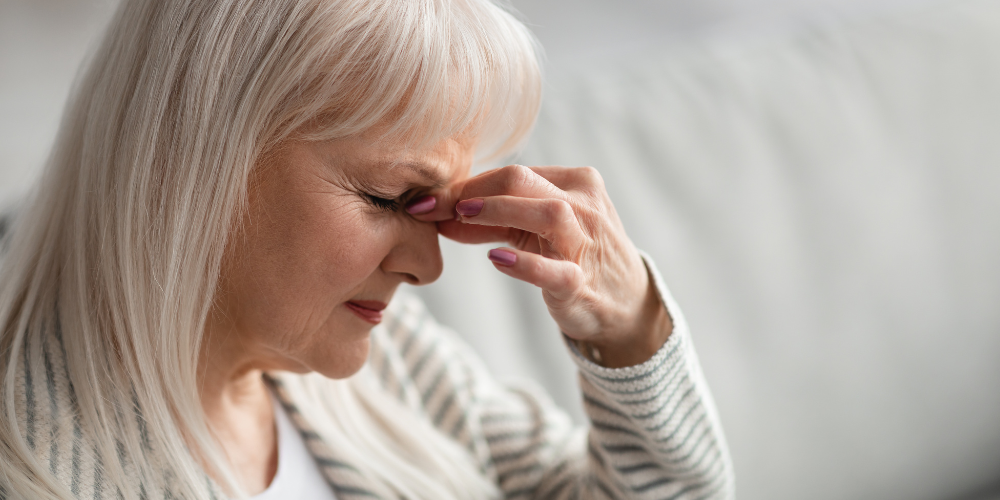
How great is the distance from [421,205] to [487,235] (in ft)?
0.42

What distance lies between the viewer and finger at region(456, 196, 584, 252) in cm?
64

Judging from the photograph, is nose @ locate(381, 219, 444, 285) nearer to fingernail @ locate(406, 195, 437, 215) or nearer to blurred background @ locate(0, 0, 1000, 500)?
fingernail @ locate(406, 195, 437, 215)

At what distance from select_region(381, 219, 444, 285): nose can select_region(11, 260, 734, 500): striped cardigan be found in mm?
197

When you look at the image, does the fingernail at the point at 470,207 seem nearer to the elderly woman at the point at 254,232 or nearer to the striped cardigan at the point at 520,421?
the elderly woman at the point at 254,232

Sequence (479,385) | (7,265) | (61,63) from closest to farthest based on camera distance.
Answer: (7,265), (479,385), (61,63)

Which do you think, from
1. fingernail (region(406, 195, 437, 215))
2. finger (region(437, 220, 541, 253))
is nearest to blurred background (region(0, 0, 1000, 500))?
finger (region(437, 220, 541, 253))

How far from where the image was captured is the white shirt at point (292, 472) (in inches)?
30.9

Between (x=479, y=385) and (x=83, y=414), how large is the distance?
1.88 feet

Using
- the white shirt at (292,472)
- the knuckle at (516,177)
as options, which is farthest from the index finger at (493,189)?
the white shirt at (292,472)

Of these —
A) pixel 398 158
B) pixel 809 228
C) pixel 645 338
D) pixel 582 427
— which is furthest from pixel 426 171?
pixel 809 228

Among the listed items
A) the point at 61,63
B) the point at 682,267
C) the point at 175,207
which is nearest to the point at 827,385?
the point at 682,267

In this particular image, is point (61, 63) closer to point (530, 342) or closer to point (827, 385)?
point (530, 342)

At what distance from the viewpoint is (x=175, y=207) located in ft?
2.02

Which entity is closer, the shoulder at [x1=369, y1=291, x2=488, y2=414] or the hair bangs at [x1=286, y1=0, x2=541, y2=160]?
the hair bangs at [x1=286, y1=0, x2=541, y2=160]
